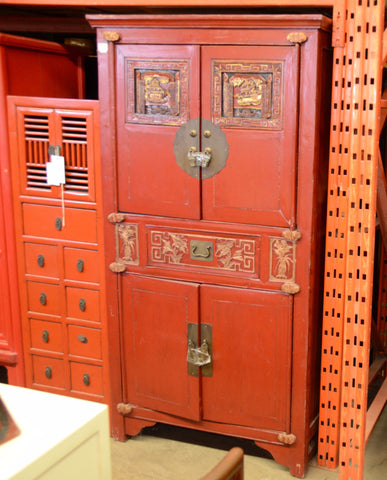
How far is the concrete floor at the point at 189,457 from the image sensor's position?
10.3ft

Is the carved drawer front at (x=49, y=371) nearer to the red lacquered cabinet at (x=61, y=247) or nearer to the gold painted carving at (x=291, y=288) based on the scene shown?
the red lacquered cabinet at (x=61, y=247)

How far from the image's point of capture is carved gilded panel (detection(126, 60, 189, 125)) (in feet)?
9.68

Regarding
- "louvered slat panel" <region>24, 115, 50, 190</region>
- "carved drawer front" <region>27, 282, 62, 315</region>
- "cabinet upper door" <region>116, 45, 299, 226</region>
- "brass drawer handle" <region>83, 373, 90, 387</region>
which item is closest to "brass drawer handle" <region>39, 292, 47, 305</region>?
"carved drawer front" <region>27, 282, 62, 315</region>

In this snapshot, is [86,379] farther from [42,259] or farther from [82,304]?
[42,259]

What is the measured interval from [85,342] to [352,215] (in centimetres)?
153

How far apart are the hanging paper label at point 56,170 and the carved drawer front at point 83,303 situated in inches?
22.0

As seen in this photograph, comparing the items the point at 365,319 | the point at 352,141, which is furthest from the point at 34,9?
the point at 365,319

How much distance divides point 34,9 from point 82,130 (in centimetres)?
82

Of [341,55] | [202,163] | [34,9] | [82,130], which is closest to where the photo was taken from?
[341,55]

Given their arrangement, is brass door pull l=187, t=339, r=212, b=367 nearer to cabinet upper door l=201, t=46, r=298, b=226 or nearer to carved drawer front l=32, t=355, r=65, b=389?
cabinet upper door l=201, t=46, r=298, b=226

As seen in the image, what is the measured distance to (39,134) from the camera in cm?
332

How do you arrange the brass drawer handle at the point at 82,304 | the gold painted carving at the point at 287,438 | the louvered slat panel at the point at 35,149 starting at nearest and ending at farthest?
the gold painted carving at the point at 287,438, the louvered slat panel at the point at 35,149, the brass drawer handle at the point at 82,304

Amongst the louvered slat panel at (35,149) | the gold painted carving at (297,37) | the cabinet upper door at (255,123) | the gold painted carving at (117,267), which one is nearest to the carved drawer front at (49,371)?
the gold painted carving at (117,267)

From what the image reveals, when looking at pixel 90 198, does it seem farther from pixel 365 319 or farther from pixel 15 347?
pixel 365 319
